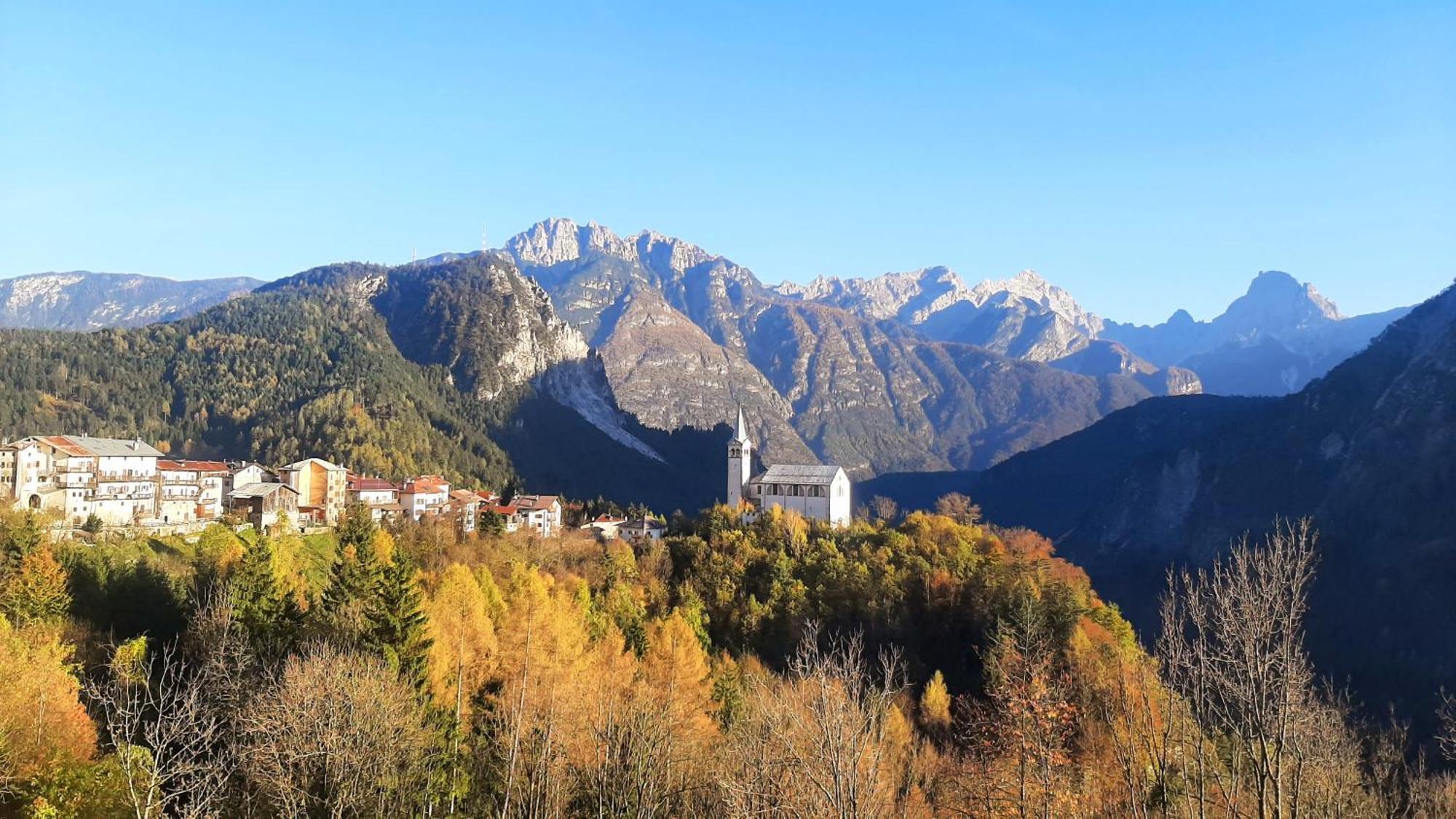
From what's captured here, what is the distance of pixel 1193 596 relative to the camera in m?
25.0

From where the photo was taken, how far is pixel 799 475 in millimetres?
101688

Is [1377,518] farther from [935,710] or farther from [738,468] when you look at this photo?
[935,710]

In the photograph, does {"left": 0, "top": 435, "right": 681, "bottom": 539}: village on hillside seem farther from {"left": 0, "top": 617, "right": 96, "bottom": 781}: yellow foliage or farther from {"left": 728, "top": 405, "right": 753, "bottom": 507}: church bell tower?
{"left": 0, "top": 617, "right": 96, "bottom": 781}: yellow foliage

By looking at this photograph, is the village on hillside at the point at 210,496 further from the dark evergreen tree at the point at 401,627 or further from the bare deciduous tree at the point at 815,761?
the bare deciduous tree at the point at 815,761

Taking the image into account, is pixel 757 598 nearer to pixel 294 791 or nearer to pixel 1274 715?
pixel 294 791

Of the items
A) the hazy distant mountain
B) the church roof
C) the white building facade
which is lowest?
the hazy distant mountain

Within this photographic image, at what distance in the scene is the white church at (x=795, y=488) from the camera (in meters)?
98.9

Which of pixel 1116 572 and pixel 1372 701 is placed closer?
pixel 1372 701

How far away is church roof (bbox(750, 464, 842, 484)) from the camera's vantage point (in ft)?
328

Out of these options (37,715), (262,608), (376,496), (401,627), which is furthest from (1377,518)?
(37,715)

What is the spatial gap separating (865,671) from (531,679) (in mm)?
31040

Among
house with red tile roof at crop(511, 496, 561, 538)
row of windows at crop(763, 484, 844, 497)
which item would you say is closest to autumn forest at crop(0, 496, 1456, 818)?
row of windows at crop(763, 484, 844, 497)

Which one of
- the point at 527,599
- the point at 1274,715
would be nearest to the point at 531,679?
the point at 527,599

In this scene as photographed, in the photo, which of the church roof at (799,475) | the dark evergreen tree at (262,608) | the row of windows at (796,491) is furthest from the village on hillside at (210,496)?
the dark evergreen tree at (262,608)
